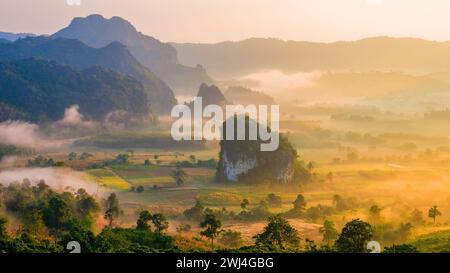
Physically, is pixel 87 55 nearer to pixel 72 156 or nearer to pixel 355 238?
pixel 72 156

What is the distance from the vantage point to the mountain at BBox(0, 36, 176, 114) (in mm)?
81188

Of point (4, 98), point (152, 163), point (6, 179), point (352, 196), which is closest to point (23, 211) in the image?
point (6, 179)

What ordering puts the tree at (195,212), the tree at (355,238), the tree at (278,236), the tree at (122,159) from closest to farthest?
the tree at (355,238) < the tree at (278,236) < the tree at (195,212) < the tree at (122,159)

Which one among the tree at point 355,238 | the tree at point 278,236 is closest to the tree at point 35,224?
the tree at point 278,236

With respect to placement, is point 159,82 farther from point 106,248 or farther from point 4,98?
point 106,248

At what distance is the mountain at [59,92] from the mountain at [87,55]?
1019 cm

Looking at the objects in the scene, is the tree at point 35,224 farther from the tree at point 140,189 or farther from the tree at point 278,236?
the tree at point 140,189

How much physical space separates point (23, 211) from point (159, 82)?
206 feet

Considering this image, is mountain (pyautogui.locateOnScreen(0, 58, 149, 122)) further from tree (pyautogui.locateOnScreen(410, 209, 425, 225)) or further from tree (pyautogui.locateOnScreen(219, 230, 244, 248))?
tree (pyautogui.locateOnScreen(410, 209, 425, 225))

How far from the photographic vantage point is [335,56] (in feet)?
170

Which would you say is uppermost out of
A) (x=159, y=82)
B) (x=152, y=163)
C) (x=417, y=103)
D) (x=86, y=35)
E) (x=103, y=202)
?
(x=86, y=35)

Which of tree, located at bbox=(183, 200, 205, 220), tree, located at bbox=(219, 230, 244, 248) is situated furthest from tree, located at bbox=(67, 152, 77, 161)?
tree, located at bbox=(219, 230, 244, 248)

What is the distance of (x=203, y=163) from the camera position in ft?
136

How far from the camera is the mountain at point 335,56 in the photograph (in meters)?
43.6
